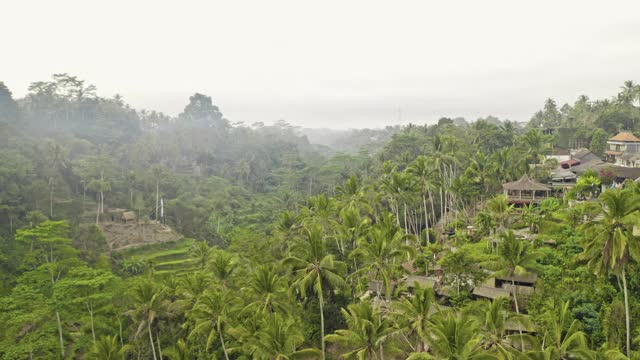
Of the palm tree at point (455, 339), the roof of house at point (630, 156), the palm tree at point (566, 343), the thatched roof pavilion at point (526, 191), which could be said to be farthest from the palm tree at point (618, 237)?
the roof of house at point (630, 156)

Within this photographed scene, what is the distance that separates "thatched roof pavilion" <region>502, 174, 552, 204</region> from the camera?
46.0 m

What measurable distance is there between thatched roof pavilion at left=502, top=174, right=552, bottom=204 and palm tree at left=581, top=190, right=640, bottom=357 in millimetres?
25042

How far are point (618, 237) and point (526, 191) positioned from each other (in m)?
28.2

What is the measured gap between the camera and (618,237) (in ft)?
67.4

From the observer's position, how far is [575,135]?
242 feet

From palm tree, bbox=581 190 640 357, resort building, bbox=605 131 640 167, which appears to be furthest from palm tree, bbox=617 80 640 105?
palm tree, bbox=581 190 640 357

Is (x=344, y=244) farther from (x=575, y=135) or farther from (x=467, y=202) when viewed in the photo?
(x=575, y=135)

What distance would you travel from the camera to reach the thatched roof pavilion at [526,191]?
4603 centimetres

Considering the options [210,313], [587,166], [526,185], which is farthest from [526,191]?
[210,313]

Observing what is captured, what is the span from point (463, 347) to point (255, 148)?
111199 millimetres

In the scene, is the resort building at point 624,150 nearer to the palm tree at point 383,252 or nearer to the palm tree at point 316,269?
the palm tree at point 383,252

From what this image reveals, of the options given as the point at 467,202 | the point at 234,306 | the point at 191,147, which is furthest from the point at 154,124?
the point at 234,306

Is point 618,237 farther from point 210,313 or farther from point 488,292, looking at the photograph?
point 210,313

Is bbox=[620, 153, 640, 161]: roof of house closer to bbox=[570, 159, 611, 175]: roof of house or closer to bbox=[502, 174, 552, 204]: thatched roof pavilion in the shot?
bbox=[570, 159, 611, 175]: roof of house
